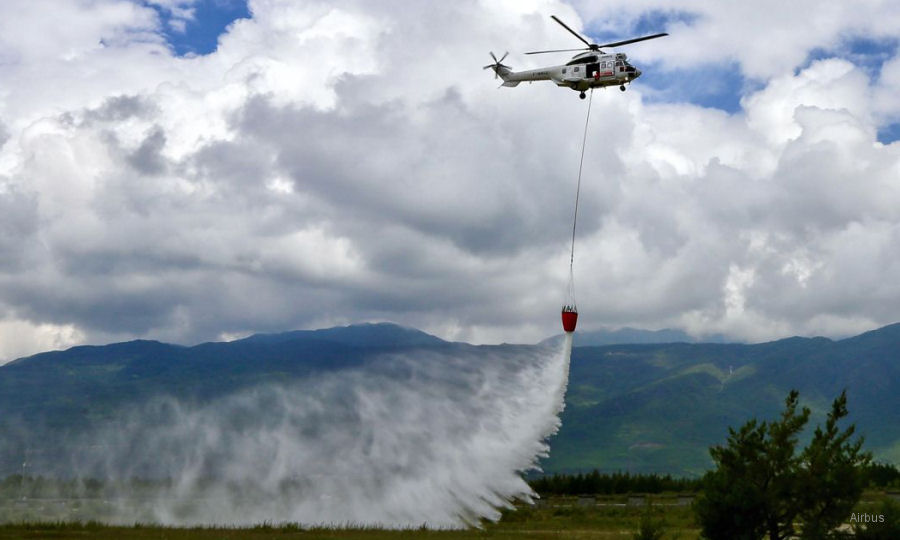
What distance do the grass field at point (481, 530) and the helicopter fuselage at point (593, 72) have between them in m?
31.5

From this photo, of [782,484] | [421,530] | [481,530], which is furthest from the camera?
[481,530]

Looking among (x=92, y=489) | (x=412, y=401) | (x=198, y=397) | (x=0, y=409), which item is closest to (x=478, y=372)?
(x=412, y=401)

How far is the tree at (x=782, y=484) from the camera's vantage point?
41.6 m

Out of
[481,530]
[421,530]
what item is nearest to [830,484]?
[481,530]

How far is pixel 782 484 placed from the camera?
42.3 m

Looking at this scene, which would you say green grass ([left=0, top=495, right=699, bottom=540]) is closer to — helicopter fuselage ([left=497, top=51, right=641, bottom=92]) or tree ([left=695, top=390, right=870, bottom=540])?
tree ([left=695, top=390, right=870, bottom=540])

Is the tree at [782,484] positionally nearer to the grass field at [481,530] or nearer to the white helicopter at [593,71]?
the grass field at [481,530]

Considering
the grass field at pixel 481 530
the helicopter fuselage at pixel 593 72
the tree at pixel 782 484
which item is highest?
the helicopter fuselage at pixel 593 72

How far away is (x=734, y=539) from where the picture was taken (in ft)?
138

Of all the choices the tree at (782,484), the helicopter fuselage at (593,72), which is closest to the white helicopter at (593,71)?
the helicopter fuselage at (593,72)

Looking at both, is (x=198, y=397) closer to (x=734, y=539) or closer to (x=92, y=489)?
(x=92, y=489)

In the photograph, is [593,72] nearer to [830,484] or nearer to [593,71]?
[593,71]

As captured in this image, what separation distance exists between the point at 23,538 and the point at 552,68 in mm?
50677

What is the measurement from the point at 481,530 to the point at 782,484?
2805 cm
